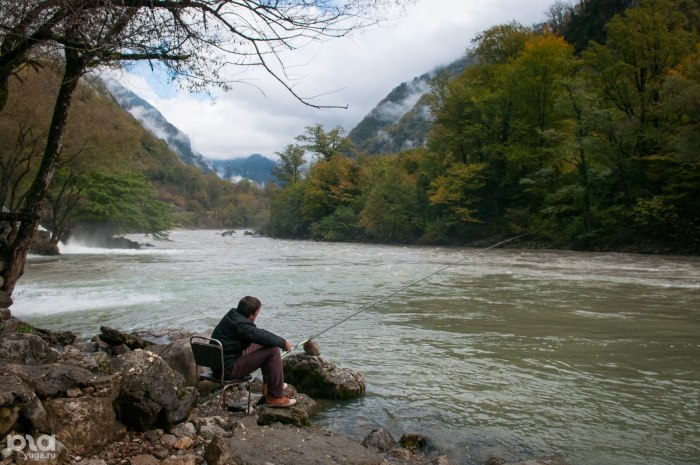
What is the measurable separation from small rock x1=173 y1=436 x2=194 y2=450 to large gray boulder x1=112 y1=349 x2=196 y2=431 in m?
0.24

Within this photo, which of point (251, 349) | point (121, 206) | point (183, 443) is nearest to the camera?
point (183, 443)

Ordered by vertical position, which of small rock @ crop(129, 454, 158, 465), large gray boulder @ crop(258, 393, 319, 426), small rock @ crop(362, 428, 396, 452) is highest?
small rock @ crop(129, 454, 158, 465)

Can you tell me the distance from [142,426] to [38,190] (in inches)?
214

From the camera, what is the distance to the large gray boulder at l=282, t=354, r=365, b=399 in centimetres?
602

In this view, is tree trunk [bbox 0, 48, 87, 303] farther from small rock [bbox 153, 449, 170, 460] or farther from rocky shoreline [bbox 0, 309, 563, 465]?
small rock [bbox 153, 449, 170, 460]

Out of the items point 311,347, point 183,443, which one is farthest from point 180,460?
point 311,347

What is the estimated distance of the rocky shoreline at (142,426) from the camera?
10.6ft

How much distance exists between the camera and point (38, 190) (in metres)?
7.85

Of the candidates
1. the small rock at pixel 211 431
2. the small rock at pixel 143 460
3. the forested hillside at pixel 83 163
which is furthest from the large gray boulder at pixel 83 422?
the forested hillside at pixel 83 163

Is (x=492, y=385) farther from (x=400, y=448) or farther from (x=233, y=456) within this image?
(x=233, y=456)

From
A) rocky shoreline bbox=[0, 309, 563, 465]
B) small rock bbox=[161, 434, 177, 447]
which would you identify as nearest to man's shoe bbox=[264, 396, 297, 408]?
rocky shoreline bbox=[0, 309, 563, 465]

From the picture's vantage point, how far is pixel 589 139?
29.5 metres

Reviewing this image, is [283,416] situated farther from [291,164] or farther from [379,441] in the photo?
[291,164]

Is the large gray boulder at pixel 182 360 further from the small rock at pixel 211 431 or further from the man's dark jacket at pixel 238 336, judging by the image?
the small rock at pixel 211 431
